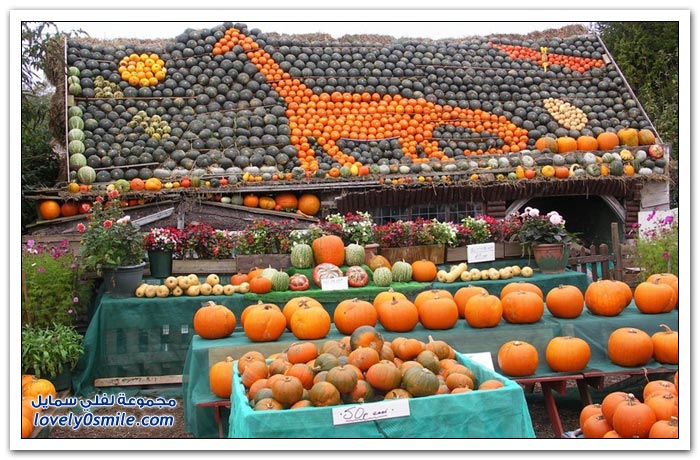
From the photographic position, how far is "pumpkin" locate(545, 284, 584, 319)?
589 centimetres

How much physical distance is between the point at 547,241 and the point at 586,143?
6455mm

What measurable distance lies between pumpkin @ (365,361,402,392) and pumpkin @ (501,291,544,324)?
2.19m

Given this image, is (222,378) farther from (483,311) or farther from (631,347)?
(631,347)

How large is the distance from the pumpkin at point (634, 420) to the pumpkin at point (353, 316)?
6.71 feet

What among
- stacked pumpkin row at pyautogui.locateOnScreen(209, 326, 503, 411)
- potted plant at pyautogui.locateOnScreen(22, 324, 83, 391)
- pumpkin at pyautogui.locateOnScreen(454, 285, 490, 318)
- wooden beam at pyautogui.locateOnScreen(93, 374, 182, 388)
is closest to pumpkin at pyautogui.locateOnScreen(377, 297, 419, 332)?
pumpkin at pyautogui.locateOnScreen(454, 285, 490, 318)

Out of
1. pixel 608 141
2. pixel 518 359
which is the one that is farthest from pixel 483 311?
pixel 608 141

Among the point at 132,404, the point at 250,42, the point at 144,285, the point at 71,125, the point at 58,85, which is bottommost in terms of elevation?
the point at 132,404

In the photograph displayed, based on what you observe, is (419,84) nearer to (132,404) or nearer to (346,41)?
(346,41)

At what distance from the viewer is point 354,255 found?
25.4 feet

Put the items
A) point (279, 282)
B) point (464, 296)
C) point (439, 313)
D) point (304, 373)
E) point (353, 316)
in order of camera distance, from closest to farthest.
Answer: point (304, 373) → point (353, 316) → point (439, 313) → point (464, 296) → point (279, 282)

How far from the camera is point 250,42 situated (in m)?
14.9

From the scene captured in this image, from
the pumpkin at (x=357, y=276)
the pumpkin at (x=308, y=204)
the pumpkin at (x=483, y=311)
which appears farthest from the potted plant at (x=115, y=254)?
the pumpkin at (x=308, y=204)
